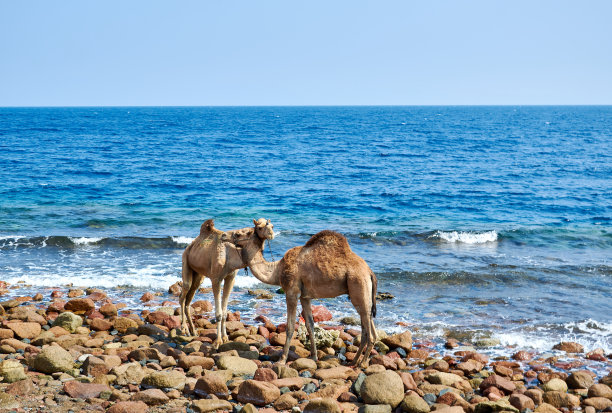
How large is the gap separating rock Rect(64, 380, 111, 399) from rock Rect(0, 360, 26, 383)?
34.6 inches

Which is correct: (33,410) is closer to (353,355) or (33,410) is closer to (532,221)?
(353,355)

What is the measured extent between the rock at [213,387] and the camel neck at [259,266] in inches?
105

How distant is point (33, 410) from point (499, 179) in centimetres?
4377

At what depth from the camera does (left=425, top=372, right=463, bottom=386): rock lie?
10773mm

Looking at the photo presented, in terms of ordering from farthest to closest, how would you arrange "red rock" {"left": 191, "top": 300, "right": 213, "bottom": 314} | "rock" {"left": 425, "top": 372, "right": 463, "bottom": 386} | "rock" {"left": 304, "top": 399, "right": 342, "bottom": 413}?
"red rock" {"left": 191, "top": 300, "right": 213, "bottom": 314} < "rock" {"left": 425, "top": 372, "right": 463, "bottom": 386} < "rock" {"left": 304, "top": 399, "right": 342, "bottom": 413}

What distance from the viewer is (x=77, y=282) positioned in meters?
19.0

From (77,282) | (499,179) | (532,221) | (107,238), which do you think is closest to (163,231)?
(107,238)

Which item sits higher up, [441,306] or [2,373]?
[2,373]

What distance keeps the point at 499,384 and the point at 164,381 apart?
5.72 m

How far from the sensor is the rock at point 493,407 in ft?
30.4

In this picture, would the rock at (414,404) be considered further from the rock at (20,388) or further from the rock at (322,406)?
the rock at (20,388)

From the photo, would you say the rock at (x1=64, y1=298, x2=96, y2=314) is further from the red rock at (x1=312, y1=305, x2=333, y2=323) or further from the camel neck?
the red rock at (x1=312, y1=305, x2=333, y2=323)

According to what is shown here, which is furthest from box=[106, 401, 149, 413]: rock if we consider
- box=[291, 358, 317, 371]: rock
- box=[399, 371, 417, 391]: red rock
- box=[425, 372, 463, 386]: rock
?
box=[425, 372, 463, 386]: rock

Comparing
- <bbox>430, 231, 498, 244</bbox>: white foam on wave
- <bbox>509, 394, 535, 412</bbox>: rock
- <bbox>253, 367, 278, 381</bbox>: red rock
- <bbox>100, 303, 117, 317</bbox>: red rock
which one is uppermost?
<bbox>253, 367, 278, 381</bbox>: red rock
